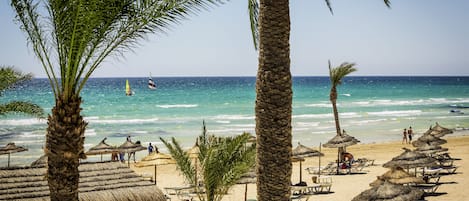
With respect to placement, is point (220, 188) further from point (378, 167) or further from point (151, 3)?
point (378, 167)

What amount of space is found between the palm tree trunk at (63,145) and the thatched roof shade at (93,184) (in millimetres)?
4729

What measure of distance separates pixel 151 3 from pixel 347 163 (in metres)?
20.4

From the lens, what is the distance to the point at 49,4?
759cm

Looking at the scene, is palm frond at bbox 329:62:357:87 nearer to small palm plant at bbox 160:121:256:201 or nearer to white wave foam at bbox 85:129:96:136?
small palm plant at bbox 160:121:256:201

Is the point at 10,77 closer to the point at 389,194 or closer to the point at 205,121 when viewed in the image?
the point at 389,194

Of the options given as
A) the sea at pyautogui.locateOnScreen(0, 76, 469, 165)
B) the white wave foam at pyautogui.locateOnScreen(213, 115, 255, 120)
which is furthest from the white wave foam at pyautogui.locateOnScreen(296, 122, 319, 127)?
the white wave foam at pyautogui.locateOnScreen(213, 115, 255, 120)

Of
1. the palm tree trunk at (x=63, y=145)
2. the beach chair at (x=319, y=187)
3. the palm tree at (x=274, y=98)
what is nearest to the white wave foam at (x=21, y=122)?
the beach chair at (x=319, y=187)

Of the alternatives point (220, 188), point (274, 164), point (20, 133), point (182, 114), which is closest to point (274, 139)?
point (274, 164)

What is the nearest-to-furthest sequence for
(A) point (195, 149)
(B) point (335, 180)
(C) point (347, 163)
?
1. (A) point (195, 149)
2. (B) point (335, 180)
3. (C) point (347, 163)

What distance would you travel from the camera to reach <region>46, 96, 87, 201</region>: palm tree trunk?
303 inches

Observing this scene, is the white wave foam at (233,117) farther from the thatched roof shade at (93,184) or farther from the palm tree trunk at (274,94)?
the palm tree trunk at (274,94)

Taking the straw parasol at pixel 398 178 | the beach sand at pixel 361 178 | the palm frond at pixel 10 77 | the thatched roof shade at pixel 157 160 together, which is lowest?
the beach sand at pixel 361 178

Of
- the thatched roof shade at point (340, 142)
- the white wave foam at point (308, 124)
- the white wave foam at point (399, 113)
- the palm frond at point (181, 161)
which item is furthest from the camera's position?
the white wave foam at point (399, 113)

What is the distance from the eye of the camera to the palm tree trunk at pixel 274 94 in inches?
330
